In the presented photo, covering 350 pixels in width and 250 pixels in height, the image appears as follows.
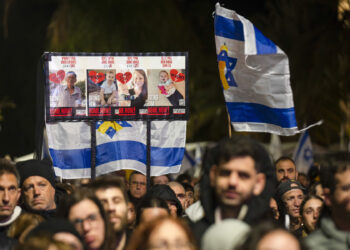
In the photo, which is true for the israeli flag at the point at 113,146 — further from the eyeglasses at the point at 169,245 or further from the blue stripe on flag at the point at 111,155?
the eyeglasses at the point at 169,245

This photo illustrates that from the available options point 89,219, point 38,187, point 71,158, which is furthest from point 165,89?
point 89,219

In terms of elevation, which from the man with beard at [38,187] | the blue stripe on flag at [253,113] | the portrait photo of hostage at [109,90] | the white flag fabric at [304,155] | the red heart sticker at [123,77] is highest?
the red heart sticker at [123,77]

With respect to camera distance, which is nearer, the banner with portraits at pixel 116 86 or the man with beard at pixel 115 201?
the man with beard at pixel 115 201

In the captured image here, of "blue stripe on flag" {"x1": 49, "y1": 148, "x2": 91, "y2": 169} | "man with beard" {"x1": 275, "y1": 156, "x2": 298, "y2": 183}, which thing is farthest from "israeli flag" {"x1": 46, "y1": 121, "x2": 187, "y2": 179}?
"man with beard" {"x1": 275, "y1": 156, "x2": 298, "y2": 183}

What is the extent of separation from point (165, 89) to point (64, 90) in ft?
3.68

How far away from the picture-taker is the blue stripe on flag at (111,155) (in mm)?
10531

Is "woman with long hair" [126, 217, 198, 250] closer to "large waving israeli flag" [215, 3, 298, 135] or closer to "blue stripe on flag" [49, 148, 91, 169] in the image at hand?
"blue stripe on flag" [49, 148, 91, 169]

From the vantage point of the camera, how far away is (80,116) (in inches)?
409

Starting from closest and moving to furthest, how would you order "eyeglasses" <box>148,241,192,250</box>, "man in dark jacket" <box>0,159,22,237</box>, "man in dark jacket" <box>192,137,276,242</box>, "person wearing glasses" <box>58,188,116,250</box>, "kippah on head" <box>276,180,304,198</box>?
"eyeglasses" <box>148,241,192,250</box>
"man in dark jacket" <box>192,137,276,242</box>
"person wearing glasses" <box>58,188,116,250</box>
"man in dark jacket" <box>0,159,22,237</box>
"kippah on head" <box>276,180,304,198</box>

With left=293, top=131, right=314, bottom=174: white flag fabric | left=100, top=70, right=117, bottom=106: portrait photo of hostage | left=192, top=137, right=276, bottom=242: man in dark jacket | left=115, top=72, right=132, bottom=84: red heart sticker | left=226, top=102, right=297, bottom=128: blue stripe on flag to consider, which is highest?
left=115, top=72, right=132, bottom=84: red heart sticker

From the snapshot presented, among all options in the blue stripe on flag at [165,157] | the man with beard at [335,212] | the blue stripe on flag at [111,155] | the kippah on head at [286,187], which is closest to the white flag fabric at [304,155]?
the blue stripe on flag at [165,157]

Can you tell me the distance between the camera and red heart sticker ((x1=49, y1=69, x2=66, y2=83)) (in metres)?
10.4

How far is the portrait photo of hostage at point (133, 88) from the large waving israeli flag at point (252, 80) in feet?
3.00

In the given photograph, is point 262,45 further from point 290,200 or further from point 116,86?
point 290,200
